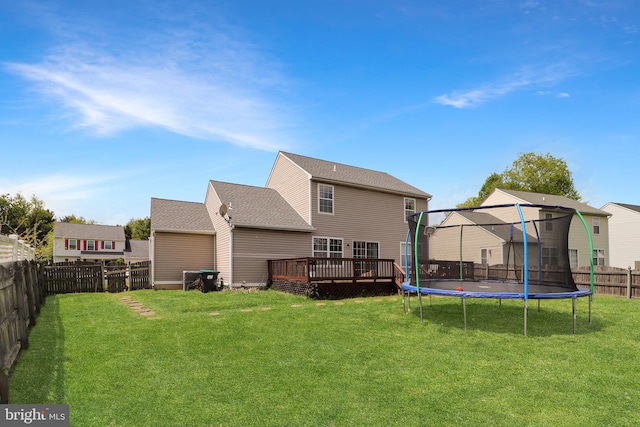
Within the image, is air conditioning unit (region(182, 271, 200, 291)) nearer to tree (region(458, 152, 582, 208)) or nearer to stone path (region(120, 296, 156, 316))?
stone path (region(120, 296, 156, 316))

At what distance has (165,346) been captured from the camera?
664 centimetres

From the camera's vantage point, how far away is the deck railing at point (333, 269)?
44.9ft

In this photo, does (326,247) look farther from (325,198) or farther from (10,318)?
(10,318)

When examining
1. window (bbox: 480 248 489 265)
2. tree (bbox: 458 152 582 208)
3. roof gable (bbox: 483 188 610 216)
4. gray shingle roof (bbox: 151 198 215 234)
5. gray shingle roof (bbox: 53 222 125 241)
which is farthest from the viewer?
tree (bbox: 458 152 582 208)

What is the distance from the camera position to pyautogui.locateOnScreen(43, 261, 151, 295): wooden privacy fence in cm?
1480

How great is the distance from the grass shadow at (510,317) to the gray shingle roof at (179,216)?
431 inches

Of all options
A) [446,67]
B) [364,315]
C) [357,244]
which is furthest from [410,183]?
[364,315]

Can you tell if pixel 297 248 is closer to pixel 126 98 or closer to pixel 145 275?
pixel 145 275

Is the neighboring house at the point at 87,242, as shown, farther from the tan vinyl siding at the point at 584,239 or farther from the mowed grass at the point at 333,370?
the tan vinyl siding at the point at 584,239

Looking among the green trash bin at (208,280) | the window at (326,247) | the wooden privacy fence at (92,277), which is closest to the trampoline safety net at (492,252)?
the window at (326,247)

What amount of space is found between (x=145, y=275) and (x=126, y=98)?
8.01m

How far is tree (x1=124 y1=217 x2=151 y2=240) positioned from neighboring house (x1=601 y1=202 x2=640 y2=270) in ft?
185

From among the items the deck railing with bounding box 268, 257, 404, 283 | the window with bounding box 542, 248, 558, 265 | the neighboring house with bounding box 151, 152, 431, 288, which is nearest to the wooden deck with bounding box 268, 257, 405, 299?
the deck railing with bounding box 268, 257, 404, 283

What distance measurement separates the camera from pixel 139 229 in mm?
59281
